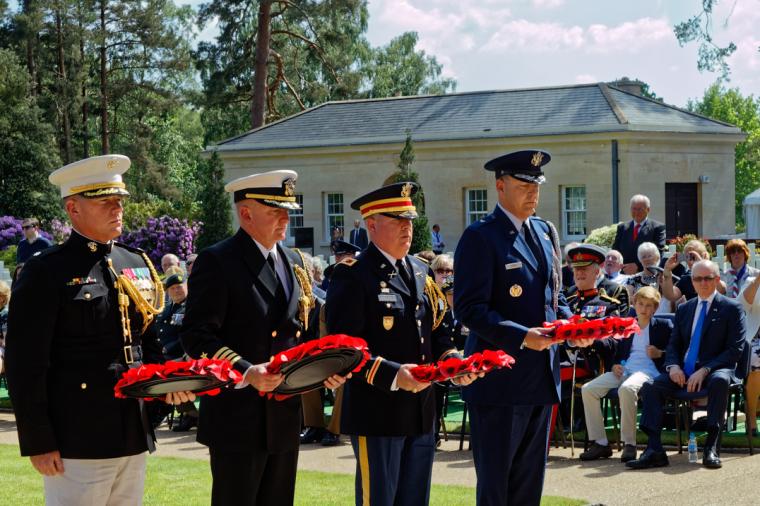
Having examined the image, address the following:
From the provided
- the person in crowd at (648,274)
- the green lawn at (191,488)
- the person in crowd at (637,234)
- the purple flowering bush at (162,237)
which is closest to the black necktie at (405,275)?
the green lawn at (191,488)

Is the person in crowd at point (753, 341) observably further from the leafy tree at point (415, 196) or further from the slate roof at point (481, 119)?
the slate roof at point (481, 119)

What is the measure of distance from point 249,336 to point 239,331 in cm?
5

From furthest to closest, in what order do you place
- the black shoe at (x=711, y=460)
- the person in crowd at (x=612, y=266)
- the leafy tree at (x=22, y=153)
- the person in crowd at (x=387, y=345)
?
the leafy tree at (x=22, y=153), the person in crowd at (x=612, y=266), the black shoe at (x=711, y=460), the person in crowd at (x=387, y=345)

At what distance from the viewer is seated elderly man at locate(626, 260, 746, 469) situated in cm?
1019

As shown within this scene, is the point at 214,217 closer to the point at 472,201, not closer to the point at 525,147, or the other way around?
the point at 472,201

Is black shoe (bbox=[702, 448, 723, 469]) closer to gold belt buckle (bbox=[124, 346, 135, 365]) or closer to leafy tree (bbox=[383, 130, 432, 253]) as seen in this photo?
gold belt buckle (bbox=[124, 346, 135, 365])

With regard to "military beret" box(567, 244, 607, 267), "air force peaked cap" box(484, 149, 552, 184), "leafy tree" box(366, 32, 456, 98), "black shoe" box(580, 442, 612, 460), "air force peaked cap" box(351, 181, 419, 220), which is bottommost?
"black shoe" box(580, 442, 612, 460)

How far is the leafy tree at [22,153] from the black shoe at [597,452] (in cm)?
3825

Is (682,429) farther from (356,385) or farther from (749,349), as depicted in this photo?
(356,385)

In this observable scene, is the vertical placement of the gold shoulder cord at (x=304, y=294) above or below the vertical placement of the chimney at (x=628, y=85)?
below

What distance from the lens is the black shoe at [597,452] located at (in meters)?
10.5

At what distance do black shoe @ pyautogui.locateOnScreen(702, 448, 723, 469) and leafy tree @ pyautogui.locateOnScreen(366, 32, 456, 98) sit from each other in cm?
6124

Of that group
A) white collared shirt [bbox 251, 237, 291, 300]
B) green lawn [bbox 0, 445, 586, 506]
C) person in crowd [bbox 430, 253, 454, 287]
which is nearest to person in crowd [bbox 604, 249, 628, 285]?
person in crowd [bbox 430, 253, 454, 287]

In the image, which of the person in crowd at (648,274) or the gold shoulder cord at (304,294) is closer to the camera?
the gold shoulder cord at (304,294)
